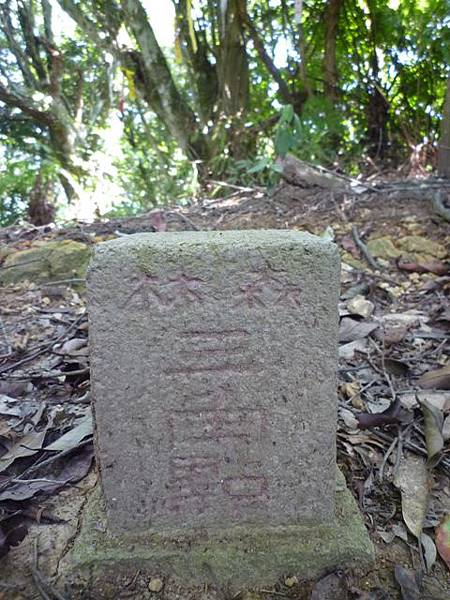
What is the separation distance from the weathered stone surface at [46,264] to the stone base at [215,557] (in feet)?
6.58

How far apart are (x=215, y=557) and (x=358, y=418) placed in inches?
27.4

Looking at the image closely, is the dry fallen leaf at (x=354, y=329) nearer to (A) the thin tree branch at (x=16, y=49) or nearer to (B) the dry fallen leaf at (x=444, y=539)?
(B) the dry fallen leaf at (x=444, y=539)

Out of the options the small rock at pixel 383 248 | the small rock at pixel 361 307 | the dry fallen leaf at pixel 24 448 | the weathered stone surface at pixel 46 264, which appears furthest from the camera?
the small rock at pixel 383 248

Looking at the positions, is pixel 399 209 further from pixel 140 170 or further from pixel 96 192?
pixel 140 170

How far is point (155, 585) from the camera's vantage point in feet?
3.70

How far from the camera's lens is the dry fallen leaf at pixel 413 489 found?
1.27m

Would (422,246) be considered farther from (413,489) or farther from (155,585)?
(155,585)

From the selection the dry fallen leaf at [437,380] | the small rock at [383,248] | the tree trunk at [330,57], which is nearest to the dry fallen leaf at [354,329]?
the dry fallen leaf at [437,380]

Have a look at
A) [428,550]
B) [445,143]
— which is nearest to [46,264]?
[428,550]

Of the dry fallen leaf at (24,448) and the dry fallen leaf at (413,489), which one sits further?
the dry fallen leaf at (24,448)

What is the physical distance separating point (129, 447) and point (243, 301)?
1.44 ft

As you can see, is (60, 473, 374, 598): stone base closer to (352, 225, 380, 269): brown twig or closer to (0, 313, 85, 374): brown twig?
(0, 313, 85, 374): brown twig

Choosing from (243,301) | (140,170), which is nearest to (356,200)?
(243,301)

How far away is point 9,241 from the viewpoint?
348 cm
